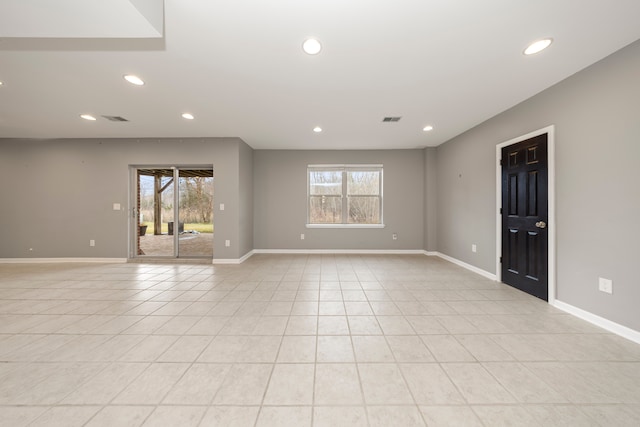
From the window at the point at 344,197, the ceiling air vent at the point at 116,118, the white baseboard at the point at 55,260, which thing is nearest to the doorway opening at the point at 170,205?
the white baseboard at the point at 55,260

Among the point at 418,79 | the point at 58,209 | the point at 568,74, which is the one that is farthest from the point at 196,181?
the point at 568,74

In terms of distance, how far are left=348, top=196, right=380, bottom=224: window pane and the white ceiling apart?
2.37m

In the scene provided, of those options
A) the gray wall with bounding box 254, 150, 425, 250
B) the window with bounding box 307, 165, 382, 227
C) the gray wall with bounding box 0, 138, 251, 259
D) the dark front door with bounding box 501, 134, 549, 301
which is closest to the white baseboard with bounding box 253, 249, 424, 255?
the gray wall with bounding box 254, 150, 425, 250

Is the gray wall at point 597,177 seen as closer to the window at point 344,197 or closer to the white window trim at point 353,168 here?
the white window trim at point 353,168

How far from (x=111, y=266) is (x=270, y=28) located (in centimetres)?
535

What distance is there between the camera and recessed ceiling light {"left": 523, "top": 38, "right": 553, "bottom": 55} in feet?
7.04

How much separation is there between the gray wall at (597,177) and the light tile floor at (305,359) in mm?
395

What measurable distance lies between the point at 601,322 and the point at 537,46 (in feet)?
8.78

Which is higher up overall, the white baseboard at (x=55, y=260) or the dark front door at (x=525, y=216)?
the dark front door at (x=525, y=216)

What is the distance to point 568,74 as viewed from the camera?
266 centimetres

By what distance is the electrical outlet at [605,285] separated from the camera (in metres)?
2.34

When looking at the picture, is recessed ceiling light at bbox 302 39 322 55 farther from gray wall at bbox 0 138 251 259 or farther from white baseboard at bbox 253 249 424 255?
white baseboard at bbox 253 249 424 255

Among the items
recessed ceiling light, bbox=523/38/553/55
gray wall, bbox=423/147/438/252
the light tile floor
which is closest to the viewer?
the light tile floor

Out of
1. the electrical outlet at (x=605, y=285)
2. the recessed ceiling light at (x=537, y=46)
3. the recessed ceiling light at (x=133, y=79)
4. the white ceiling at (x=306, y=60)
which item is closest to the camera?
the white ceiling at (x=306, y=60)
